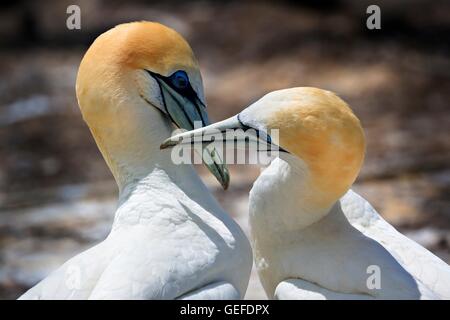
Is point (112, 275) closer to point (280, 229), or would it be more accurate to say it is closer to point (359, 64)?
point (280, 229)

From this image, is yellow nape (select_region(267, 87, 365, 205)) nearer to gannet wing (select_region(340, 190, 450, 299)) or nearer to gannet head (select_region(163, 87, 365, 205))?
gannet head (select_region(163, 87, 365, 205))

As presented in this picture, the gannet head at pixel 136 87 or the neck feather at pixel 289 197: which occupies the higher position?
the gannet head at pixel 136 87

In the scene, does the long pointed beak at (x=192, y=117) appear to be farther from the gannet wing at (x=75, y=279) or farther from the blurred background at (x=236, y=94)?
the blurred background at (x=236, y=94)

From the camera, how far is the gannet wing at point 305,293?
5660 mm

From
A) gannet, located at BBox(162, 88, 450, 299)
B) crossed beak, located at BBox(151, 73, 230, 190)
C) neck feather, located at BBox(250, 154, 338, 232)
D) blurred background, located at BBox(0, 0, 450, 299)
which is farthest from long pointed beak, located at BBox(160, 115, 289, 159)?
blurred background, located at BBox(0, 0, 450, 299)

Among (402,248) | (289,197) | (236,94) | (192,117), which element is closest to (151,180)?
(192,117)

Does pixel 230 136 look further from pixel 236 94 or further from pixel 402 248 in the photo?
pixel 236 94

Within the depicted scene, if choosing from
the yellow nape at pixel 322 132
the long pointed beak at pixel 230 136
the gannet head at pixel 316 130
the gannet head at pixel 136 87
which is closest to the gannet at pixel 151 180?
the gannet head at pixel 136 87

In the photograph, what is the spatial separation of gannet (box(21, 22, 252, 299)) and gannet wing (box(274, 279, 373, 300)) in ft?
0.89

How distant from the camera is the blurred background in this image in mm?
10867

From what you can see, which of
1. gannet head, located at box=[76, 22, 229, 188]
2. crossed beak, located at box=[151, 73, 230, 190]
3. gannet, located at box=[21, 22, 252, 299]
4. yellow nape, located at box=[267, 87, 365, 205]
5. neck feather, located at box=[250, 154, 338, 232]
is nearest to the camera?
yellow nape, located at box=[267, 87, 365, 205]

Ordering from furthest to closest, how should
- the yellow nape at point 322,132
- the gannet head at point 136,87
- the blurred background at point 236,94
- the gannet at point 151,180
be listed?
the blurred background at point 236,94
the gannet head at point 136,87
the gannet at point 151,180
the yellow nape at point 322,132

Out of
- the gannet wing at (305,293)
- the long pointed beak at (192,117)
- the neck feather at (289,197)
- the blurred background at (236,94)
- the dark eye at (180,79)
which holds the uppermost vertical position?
the dark eye at (180,79)

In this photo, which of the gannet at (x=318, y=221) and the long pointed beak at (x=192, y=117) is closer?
the gannet at (x=318, y=221)
